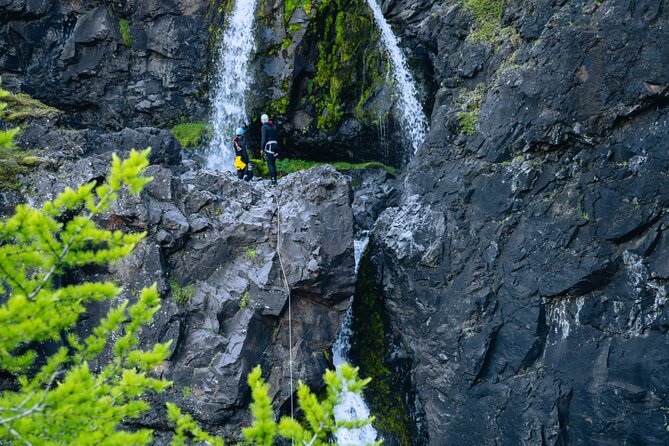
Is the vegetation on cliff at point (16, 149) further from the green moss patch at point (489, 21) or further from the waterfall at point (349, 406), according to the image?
the green moss patch at point (489, 21)

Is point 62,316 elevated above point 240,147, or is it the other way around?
point 240,147

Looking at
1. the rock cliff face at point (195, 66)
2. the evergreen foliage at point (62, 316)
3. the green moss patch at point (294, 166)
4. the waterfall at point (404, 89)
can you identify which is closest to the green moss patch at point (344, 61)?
the rock cliff face at point (195, 66)

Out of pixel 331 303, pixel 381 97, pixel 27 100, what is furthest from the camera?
pixel 381 97

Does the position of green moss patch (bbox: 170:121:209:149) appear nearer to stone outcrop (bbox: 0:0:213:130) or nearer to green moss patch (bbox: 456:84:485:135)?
stone outcrop (bbox: 0:0:213:130)

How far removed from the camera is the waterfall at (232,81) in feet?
70.8

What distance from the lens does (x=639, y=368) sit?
39.8 feet

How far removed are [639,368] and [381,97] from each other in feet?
38.1

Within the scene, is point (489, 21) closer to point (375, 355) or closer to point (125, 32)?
point (375, 355)

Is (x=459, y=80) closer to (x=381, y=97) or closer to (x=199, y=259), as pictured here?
(x=381, y=97)

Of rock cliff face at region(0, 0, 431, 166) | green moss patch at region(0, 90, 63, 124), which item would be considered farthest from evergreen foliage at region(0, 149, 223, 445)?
rock cliff face at region(0, 0, 431, 166)

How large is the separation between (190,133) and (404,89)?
7.52 m

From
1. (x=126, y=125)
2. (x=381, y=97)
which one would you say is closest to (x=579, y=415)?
(x=381, y=97)

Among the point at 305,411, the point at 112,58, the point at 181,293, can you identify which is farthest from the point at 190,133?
the point at 305,411

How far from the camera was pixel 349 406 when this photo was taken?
15.1 metres
